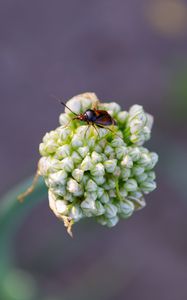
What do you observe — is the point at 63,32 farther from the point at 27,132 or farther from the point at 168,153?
the point at 168,153

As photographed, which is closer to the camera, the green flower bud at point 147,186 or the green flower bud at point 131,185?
the green flower bud at point 131,185

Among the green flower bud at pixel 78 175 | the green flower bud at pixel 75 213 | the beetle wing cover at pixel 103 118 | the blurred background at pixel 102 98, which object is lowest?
the green flower bud at pixel 75 213

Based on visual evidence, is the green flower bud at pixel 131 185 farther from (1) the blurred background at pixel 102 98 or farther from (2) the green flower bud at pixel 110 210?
(1) the blurred background at pixel 102 98

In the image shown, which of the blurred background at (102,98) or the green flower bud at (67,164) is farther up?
the blurred background at (102,98)

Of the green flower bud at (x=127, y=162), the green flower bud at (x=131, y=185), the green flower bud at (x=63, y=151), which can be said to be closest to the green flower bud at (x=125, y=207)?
the green flower bud at (x=131, y=185)

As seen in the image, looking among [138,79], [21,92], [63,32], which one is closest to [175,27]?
[138,79]

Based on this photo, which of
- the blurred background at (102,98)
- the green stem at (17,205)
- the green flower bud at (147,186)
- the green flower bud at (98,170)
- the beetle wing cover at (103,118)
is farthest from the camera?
the blurred background at (102,98)

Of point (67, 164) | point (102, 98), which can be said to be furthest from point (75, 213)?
point (102, 98)

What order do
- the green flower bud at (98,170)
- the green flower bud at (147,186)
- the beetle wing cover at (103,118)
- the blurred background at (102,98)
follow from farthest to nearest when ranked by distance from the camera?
the blurred background at (102,98)
the green flower bud at (147,186)
the beetle wing cover at (103,118)
the green flower bud at (98,170)
